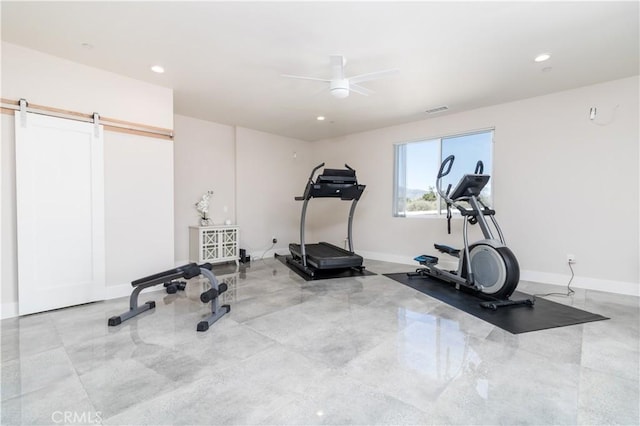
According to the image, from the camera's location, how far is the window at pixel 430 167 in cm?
485

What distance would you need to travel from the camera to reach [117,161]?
11.5 ft

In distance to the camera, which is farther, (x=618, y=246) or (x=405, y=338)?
(x=618, y=246)

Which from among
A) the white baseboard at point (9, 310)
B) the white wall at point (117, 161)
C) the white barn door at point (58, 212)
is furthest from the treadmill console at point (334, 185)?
the white baseboard at point (9, 310)

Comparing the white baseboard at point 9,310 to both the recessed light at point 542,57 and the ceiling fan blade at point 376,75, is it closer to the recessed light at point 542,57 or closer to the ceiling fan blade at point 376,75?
the ceiling fan blade at point 376,75

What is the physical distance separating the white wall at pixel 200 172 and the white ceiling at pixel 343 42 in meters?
1.21

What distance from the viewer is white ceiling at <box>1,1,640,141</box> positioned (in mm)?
2373

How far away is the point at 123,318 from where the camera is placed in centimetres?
279

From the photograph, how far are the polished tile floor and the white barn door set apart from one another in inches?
10.9

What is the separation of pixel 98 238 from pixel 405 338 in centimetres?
352

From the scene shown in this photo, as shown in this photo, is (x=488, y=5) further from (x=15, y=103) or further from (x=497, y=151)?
(x=15, y=103)

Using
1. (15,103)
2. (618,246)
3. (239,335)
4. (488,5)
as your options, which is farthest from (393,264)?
(15,103)

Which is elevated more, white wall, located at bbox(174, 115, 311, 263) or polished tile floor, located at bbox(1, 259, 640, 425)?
white wall, located at bbox(174, 115, 311, 263)

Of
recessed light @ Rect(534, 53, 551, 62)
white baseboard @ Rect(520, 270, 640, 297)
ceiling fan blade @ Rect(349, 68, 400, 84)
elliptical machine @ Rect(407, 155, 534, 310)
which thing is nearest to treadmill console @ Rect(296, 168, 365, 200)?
elliptical machine @ Rect(407, 155, 534, 310)

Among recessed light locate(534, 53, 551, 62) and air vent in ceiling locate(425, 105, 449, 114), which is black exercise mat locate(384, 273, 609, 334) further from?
air vent in ceiling locate(425, 105, 449, 114)
